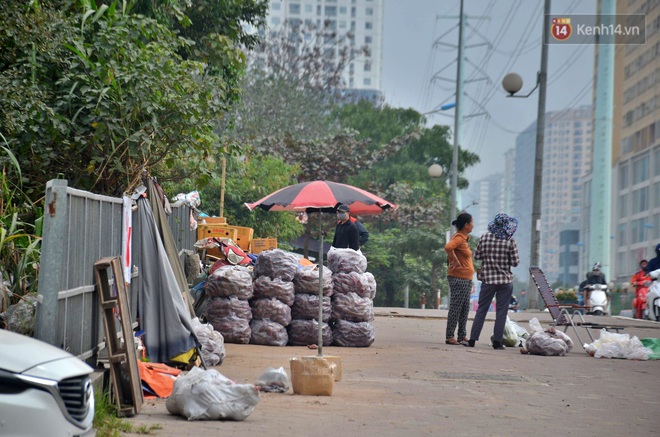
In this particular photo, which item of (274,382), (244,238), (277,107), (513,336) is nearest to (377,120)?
(277,107)

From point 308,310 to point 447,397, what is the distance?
526cm

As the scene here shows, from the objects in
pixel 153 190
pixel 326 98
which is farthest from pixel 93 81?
pixel 326 98

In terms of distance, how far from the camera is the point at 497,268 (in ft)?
51.2

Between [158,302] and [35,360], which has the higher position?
[158,302]

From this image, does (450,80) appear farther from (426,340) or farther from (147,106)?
(147,106)

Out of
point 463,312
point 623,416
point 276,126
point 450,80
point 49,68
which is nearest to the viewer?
point 623,416

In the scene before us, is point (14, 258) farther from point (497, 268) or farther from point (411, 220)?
point (411, 220)

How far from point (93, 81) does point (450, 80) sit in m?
61.4

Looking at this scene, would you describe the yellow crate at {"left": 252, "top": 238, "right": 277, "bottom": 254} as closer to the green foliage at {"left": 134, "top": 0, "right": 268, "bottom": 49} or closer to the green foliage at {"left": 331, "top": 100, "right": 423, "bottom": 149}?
the green foliage at {"left": 134, "top": 0, "right": 268, "bottom": 49}

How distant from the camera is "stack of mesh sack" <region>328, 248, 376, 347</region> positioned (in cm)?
1469

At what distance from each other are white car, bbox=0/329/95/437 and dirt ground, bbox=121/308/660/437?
5.68 feet

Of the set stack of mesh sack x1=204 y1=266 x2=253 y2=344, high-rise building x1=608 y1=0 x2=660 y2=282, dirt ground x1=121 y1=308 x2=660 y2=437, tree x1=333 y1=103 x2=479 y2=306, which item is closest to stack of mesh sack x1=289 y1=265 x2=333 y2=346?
dirt ground x1=121 y1=308 x2=660 y2=437

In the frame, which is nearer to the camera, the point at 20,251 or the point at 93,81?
the point at 20,251

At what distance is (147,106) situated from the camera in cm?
1202
